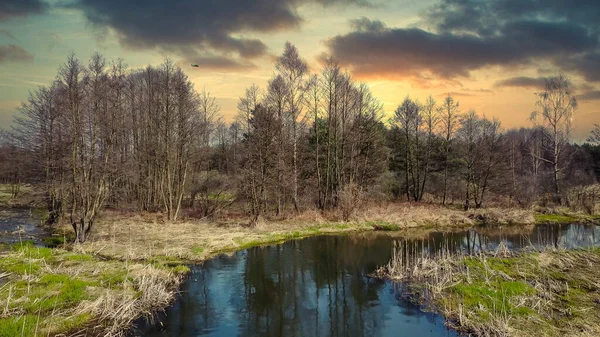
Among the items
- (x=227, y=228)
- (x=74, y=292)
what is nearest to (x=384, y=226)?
(x=227, y=228)

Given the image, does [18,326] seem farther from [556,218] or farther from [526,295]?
[556,218]

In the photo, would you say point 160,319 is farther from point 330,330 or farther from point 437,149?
point 437,149

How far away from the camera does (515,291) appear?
1314cm

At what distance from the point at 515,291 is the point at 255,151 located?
880 inches

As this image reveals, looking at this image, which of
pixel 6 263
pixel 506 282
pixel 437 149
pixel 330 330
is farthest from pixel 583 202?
pixel 6 263

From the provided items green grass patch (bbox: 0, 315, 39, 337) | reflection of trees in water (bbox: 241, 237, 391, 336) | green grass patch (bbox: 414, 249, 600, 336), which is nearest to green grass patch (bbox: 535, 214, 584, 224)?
green grass patch (bbox: 414, 249, 600, 336)

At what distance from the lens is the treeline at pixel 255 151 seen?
23.1 m

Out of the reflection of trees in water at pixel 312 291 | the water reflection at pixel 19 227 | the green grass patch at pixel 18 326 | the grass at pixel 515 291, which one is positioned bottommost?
the reflection of trees in water at pixel 312 291

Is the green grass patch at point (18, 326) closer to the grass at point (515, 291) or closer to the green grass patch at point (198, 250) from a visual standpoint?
the green grass patch at point (198, 250)

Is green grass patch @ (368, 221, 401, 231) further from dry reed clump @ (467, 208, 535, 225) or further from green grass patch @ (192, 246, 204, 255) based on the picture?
green grass patch @ (192, 246, 204, 255)

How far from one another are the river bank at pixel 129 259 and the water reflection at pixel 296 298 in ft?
3.68

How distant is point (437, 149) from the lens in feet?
167

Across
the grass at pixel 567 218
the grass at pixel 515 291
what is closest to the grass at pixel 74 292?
the grass at pixel 515 291

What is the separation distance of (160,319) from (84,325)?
2223 millimetres
